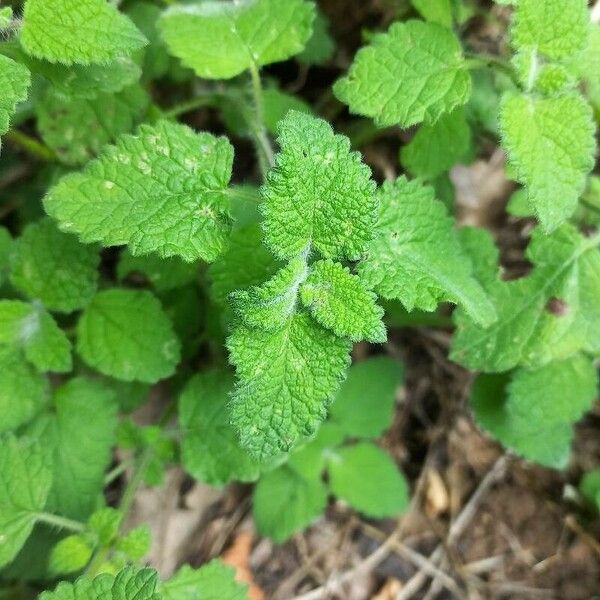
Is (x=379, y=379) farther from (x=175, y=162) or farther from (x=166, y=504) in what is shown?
(x=175, y=162)

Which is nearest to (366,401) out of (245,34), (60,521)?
(60,521)

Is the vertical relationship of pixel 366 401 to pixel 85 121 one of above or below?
below

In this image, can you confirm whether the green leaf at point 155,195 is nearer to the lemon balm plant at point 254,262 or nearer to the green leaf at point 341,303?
the lemon balm plant at point 254,262

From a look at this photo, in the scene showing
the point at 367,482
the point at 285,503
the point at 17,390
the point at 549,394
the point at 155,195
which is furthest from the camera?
the point at 367,482

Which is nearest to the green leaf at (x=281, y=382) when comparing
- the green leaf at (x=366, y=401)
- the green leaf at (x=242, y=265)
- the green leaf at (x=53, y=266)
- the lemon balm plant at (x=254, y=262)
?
the lemon balm plant at (x=254, y=262)

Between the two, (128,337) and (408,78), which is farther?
(128,337)

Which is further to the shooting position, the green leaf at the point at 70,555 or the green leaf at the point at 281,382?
the green leaf at the point at 70,555

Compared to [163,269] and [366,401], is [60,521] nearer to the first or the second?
[163,269]
